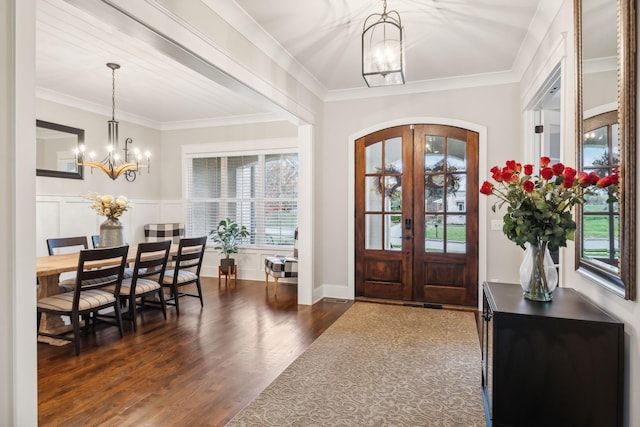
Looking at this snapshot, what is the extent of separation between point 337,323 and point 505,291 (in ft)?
7.18

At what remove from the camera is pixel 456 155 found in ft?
14.9

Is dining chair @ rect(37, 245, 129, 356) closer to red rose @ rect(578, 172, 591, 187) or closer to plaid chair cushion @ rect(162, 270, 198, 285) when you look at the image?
plaid chair cushion @ rect(162, 270, 198, 285)

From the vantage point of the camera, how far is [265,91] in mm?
3574

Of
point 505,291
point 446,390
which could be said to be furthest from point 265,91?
point 446,390

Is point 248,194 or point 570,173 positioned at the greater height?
point 248,194

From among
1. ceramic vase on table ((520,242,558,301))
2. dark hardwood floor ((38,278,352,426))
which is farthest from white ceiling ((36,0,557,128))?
dark hardwood floor ((38,278,352,426))

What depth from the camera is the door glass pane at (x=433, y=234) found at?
4602 millimetres

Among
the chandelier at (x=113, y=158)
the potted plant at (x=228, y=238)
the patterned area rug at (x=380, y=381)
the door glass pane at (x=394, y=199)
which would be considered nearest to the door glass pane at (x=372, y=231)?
the door glass pane at (x=394, y=199)

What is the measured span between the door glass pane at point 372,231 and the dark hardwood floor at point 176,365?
3.09 feet

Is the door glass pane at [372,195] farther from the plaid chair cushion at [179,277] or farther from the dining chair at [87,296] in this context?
the dining chair at [87,296]

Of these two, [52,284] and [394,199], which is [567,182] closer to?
[394,199]

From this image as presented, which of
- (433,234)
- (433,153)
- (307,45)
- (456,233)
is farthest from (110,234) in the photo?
(456,233)

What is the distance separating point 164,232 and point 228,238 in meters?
1.21

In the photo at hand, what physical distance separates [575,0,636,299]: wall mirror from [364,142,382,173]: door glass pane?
283 cm
